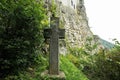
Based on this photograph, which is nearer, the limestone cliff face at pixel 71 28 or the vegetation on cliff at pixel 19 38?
the vegetation on cliff at pixel 19 38

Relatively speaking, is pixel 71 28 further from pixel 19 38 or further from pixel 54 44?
pixel 19 38

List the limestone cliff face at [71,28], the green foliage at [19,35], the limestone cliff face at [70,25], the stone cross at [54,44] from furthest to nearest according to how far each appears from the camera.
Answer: the limestone cliff face at [71,28] < the limestone cliff face at [70,25] < the stone cross at [54,44] < the green foliage at [19,35]

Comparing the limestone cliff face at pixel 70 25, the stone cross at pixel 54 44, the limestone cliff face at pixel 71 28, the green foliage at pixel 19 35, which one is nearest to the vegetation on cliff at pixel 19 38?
the green foliage at pixel 19 35

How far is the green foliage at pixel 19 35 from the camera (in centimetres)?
866

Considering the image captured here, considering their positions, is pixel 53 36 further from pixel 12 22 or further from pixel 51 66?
pixel 12 22

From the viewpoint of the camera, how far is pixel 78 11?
34625 millimetres

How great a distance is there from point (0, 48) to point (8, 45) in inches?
14.1

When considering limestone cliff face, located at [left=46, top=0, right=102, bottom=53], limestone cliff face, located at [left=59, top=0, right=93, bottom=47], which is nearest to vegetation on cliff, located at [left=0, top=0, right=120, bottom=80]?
limestone cliff face, located at [left=46, top=0, right=102, bottom=53]

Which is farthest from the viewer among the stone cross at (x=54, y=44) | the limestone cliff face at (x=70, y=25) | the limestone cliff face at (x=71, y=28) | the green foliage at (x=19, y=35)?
the limestone cliff face at (x=71, y=28)

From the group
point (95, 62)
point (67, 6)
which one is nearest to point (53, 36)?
point (95, 62)

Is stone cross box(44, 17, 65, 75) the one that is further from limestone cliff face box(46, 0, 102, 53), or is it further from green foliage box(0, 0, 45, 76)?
limestone cliff face box(46, 0, 102, 53)

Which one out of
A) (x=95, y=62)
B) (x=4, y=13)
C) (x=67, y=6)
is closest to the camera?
(x=4, y=13)

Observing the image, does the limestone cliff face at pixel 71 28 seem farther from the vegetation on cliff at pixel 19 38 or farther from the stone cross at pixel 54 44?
the vegetation on cliff at pixel 19 38

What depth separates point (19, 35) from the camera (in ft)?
29.1
